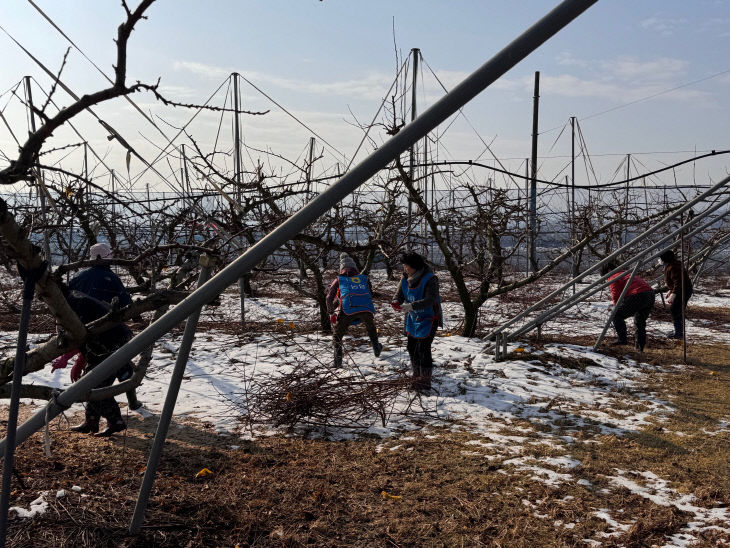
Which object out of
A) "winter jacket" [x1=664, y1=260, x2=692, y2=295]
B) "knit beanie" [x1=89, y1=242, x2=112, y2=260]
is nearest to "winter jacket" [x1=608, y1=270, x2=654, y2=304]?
"winter jacket" [x1=664, y1=260, x2=692, y2=295]

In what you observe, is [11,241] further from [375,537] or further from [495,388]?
[495,388]

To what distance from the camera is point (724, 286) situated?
16.6 metres

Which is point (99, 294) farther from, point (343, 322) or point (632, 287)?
point (632, 287)

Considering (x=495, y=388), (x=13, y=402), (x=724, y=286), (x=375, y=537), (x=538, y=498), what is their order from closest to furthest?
(x=13, y=402) < (x=375, y=537) < (x=538, y=498) < (x=495, y=388) < (x=724, y=286)

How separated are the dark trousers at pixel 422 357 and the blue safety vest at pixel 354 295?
948mm

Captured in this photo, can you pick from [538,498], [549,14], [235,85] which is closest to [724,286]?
[235,85]

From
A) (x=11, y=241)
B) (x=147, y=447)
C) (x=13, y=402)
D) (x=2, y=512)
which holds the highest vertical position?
(x=11, y=241)

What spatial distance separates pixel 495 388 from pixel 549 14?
509 centimetres

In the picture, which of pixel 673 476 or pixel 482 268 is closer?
pixel 673 476

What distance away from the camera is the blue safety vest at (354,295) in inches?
258

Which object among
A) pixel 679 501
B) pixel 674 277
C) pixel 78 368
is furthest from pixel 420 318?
pixel 674 277

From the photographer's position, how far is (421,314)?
5695mm

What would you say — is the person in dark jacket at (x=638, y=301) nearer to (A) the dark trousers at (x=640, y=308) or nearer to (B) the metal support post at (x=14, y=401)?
(A) the dark trousers at (x=640, y=308)

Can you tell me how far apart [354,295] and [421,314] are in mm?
1126
